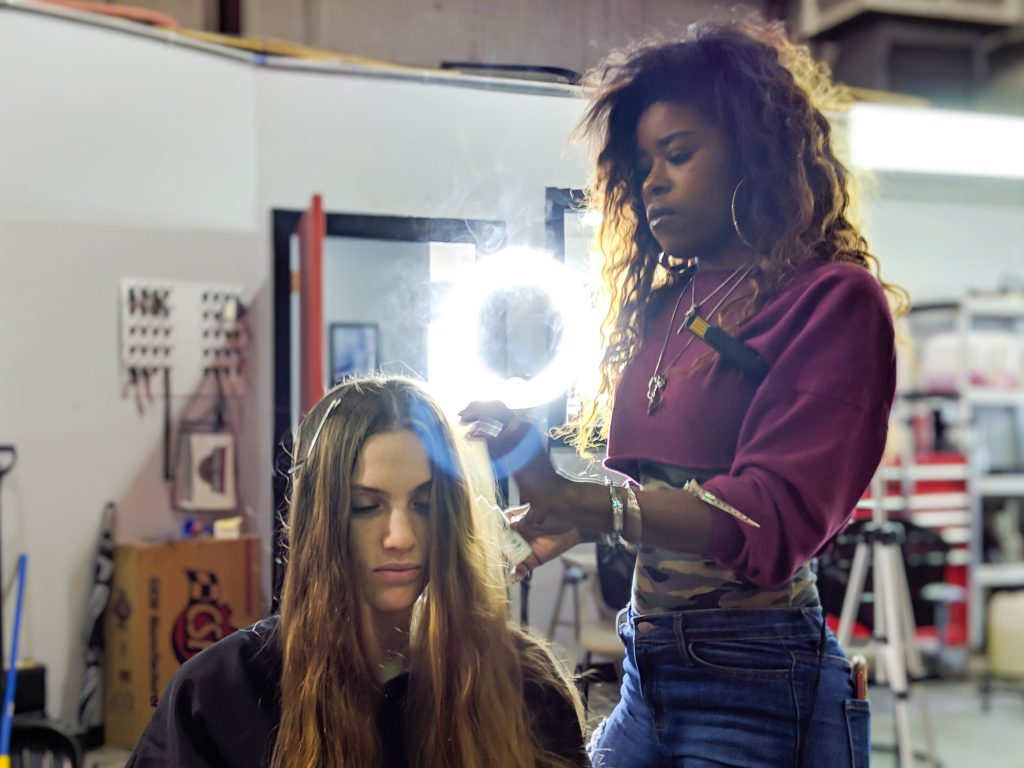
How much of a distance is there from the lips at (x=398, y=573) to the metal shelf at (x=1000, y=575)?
434 cm

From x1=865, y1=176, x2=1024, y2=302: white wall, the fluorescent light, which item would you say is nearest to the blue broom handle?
the fluorescent light

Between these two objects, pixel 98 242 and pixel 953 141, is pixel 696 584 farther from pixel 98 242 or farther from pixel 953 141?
pixel 953 141

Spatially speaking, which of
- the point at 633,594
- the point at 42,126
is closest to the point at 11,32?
the point at 42,126

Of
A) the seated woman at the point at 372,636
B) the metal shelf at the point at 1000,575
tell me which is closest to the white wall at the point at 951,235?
the metal shelf at the point at 1000,575

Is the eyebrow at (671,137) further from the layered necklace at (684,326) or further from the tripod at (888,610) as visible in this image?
the tripod at (888,610)

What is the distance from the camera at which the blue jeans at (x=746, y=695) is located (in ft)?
2.83

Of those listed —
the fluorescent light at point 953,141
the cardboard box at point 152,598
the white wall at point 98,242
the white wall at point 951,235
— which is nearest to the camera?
the cardboard box at point 152,598

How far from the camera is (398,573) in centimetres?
91

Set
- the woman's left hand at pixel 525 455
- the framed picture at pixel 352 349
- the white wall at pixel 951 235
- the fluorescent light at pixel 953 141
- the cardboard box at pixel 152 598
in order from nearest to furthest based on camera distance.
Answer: the woman's left hand at pixel 525 455, the framed picture at pixel 352 349, the cardboard box at pixel 152 598, the fluorescent light at pixel 953 141, the white wall at pixel 951 235

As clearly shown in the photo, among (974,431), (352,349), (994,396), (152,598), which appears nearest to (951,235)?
(994,396)

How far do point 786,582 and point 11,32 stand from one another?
1.91m

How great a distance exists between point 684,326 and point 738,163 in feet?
0.51

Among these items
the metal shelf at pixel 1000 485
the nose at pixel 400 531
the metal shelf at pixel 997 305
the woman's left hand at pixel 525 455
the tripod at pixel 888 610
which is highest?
the metal shelf at pixel 997 305

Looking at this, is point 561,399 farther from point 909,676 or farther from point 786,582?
point 909,676
